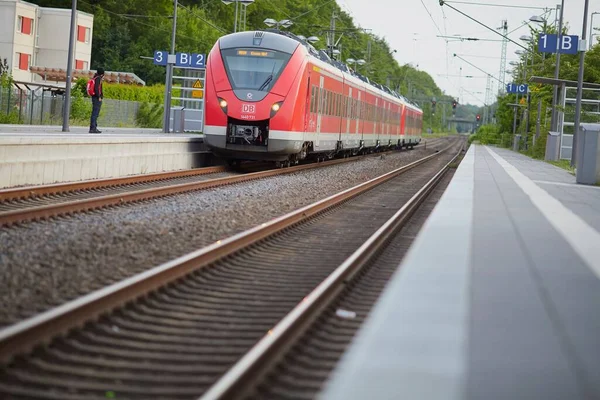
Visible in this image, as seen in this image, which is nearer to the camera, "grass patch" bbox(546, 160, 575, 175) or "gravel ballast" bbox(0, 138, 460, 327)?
"gravel ballast" bbox(0, 138, 460, 327)

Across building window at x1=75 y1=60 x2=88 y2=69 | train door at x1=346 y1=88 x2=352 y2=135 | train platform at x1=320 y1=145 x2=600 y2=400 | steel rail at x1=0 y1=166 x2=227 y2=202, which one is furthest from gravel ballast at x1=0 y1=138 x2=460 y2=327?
building window at x1=75 y1=60 x2=88 y2=69

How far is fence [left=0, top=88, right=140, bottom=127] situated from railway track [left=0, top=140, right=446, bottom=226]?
17.8 meters

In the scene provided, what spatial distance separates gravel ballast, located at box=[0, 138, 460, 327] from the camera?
7.10 meters

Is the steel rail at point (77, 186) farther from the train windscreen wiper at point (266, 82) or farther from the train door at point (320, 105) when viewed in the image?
the train door at point (320, 105)

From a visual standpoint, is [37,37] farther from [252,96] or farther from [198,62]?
[252,96]

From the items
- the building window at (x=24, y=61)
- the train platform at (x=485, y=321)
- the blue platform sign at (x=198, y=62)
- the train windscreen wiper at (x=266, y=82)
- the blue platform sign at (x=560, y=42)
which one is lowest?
the train platform at (x=485, y=321)

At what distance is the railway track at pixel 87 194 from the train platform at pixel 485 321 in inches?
175

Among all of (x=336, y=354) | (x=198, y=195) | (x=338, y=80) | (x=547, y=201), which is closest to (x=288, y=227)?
(x=198, y=195)

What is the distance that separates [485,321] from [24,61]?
71.1 m

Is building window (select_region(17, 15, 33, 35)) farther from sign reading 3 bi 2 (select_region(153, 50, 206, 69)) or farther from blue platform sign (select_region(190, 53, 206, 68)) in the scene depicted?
blue platform sign (select_region(190, 53, 206, 68))

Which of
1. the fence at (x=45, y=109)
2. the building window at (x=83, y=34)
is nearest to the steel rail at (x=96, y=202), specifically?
the fence at (x=45, y=109)

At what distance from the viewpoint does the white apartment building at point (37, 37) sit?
6906 centimetres

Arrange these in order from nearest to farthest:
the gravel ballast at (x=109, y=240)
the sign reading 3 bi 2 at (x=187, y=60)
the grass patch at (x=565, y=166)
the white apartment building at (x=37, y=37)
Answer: the gravel ballast at (x=109, y=240), the grass patch at (x=565, y=166), the sign reading 3 bi 2 at (x=187, y=60), the white apartment building at (x=37, y=37)

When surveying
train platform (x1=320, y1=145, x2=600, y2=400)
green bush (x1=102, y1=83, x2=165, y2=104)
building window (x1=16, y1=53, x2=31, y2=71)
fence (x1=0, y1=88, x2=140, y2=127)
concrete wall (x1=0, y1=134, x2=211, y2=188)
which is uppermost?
building window (x1=16, y1=53, x2=31, y2=71)
